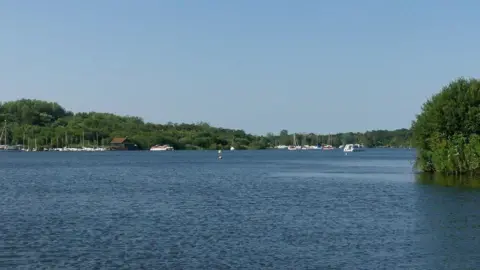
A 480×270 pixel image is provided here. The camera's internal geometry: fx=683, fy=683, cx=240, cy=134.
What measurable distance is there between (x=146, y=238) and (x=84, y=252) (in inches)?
167

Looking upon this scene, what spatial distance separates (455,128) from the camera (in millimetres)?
76312

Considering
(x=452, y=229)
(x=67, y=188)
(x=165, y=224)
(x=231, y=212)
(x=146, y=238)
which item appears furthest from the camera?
(x=67, y=188)

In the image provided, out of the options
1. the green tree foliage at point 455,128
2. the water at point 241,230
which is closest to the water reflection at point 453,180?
the green tree foliage at point 455,128

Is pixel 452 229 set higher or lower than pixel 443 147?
lower

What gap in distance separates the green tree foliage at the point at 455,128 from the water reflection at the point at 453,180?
1.16 meters

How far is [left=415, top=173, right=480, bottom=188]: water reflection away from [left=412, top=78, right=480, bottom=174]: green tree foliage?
116 cm

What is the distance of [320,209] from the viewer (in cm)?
4597

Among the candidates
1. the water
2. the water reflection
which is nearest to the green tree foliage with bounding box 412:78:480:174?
the water reflection

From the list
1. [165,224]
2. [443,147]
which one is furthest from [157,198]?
[443,147]

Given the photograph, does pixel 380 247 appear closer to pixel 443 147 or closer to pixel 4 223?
pixel 4 223

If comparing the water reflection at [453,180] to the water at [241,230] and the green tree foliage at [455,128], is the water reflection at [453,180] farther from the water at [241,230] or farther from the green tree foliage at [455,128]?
the water at [241,230]

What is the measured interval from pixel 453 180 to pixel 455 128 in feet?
25.0

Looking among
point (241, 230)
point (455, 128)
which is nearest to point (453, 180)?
point (455, 128)

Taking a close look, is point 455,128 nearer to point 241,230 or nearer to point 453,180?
point 453,180
